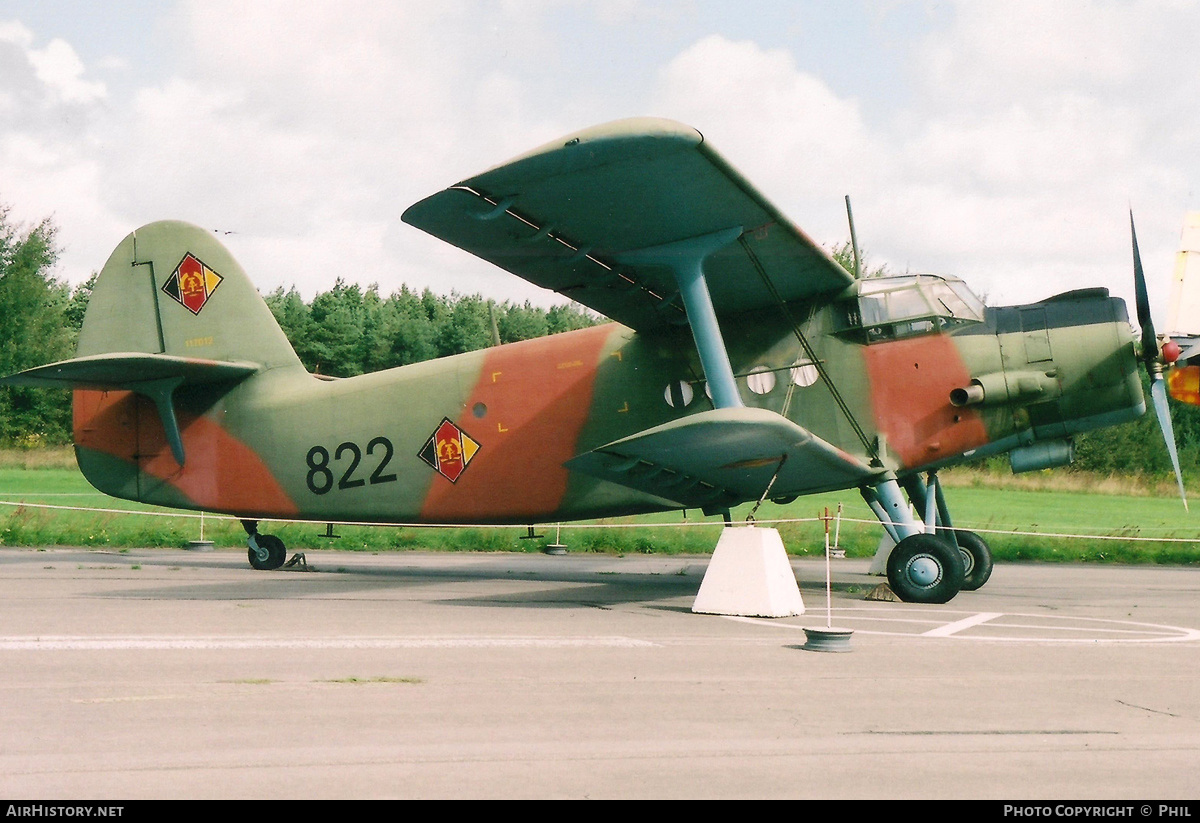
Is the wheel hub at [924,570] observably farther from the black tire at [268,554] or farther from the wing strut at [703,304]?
the black tire at [268,554]

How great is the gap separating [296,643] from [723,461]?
428cm

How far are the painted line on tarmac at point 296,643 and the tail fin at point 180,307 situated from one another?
24.5 feet

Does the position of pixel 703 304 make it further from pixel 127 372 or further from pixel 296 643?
pixel 127 372

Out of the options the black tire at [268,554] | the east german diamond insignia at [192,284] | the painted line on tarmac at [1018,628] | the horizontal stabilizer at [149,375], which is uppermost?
the east german diamond insignia at [192,284]

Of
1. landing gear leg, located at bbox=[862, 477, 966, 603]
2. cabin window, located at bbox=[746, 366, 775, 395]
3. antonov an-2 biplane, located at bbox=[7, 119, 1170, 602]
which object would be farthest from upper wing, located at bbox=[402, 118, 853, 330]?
landing gear leg, located at bbox=[862, 477, 966, 603]

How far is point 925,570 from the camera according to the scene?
10125 mm

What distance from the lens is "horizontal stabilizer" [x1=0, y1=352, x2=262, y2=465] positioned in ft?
40.1

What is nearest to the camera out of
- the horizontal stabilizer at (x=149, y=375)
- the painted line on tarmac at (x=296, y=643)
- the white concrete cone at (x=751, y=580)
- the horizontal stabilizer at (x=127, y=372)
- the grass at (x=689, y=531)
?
the painted line on tarmac at (x=296, y=643)

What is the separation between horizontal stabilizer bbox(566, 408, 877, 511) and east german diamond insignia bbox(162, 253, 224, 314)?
22.2ft

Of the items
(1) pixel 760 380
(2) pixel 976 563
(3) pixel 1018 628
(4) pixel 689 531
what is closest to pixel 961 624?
(3) pixel 1018 628

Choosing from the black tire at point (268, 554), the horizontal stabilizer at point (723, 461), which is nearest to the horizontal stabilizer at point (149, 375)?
the black tire at point (268, 554)

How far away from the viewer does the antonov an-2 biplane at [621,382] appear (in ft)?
29.5
